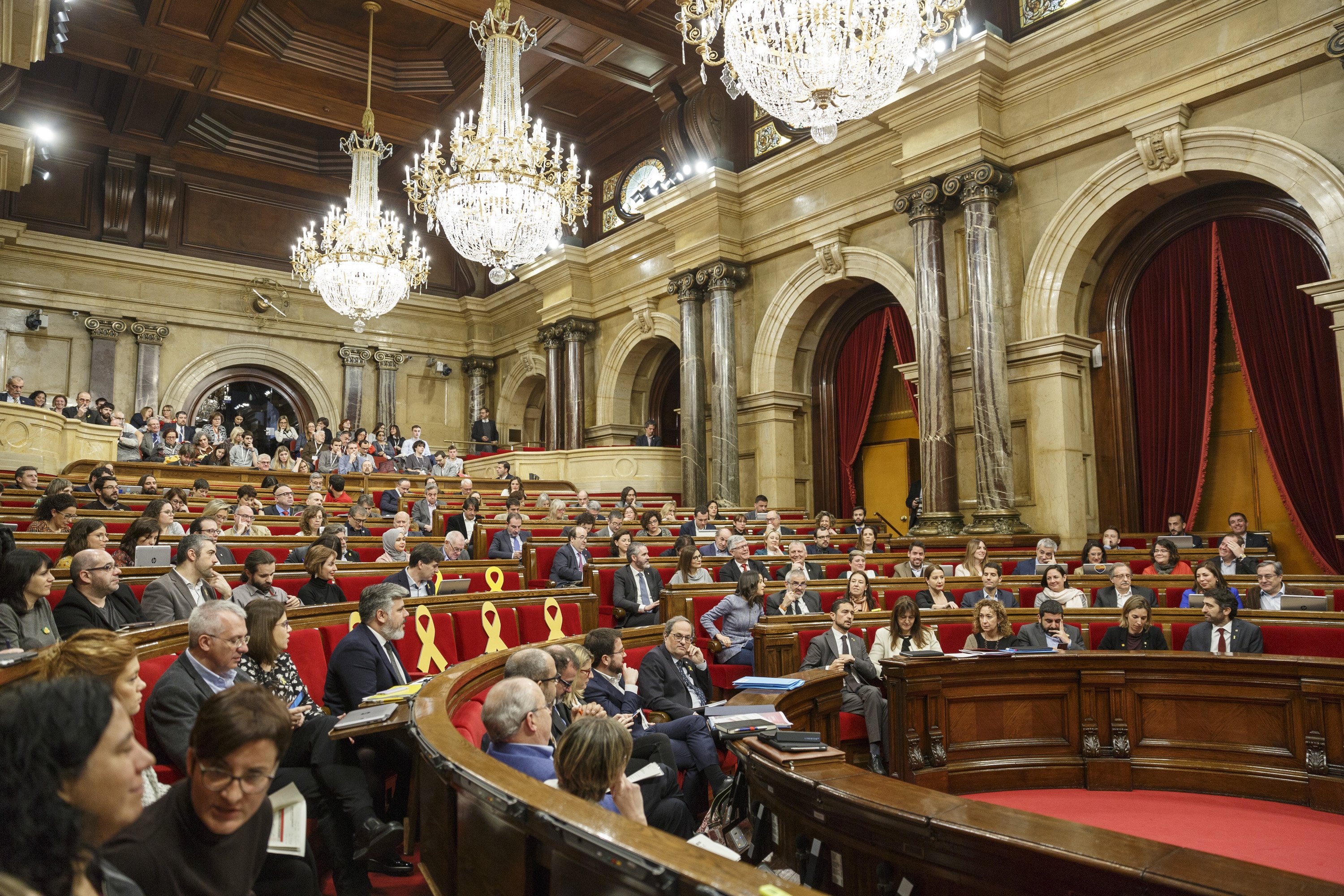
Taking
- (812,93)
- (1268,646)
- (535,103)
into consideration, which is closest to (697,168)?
(535,103)

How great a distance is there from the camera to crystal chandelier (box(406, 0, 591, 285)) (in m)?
7.92

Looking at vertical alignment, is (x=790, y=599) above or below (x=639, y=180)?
below

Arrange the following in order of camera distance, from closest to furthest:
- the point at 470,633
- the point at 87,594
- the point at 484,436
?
1. the point at 87,594
2. the point at 470,633
3. the point at 484,436

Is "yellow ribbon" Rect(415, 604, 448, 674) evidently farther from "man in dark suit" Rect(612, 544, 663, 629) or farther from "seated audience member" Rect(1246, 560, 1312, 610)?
"seated audience member" Rect(1246, 560, 1312, 610)

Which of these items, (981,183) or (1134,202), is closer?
(1134,202)

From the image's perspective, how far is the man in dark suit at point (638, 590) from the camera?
596cm

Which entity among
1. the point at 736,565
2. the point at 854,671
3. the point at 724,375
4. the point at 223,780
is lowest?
the point at 854,671

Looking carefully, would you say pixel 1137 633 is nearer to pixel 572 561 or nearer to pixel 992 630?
pixel 992 630

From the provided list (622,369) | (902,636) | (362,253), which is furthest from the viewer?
(622,369)

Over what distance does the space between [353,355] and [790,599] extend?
1297cm

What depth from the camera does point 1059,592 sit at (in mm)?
5852

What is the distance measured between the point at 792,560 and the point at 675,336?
7277mm

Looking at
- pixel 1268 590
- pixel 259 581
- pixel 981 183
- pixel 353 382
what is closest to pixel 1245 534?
pixel 1268 590

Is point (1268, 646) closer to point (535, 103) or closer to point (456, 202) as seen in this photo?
point (456, 202)
